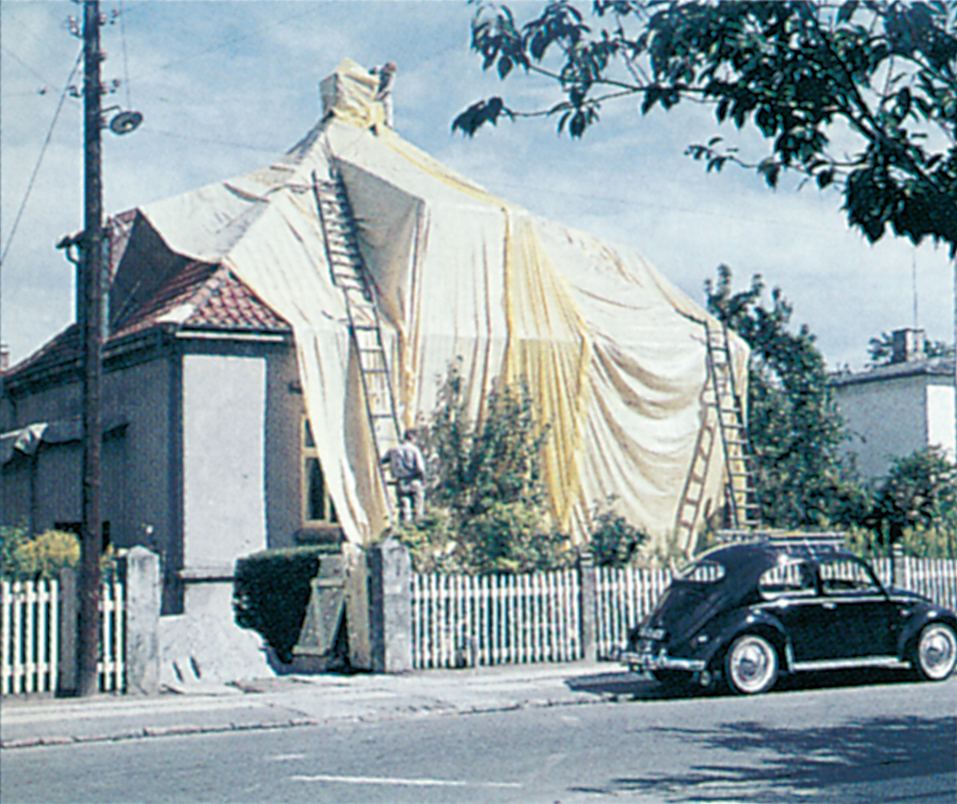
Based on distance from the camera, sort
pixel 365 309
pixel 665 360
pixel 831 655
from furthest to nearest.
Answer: pixel 665 360 → pixel 365 309 → pixel 831 655

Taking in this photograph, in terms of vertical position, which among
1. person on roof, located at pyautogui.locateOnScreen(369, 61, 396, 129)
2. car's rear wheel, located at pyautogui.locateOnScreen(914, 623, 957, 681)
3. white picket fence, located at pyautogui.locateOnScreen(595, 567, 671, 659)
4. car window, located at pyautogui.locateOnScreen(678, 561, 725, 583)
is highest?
person on roof, located at pyautogui.locateOnScreen(369, 61, 396, 129)

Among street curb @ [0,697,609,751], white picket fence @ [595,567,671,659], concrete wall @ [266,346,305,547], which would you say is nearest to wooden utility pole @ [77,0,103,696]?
street curb @ [0,697,609,751]

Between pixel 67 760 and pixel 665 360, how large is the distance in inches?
660

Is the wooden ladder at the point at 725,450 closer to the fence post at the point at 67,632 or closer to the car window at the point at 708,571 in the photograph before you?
the car window at the point at 708,571

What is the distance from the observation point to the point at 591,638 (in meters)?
18.2

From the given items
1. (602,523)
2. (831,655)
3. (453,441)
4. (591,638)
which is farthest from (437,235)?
(831,655)

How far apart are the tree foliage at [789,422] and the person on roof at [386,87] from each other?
8.21 metres

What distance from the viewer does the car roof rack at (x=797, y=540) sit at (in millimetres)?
15711

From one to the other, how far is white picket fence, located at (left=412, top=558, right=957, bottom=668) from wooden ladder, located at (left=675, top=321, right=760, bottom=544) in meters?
6.78

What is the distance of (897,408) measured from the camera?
40.0 m

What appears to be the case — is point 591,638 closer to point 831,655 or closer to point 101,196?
point 831,655

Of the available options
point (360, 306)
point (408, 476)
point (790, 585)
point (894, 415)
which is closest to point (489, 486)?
point (408, 476)

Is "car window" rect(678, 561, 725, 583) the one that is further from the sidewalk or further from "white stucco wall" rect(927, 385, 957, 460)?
"white stucco wall" rect(927, 385, 957, 460)

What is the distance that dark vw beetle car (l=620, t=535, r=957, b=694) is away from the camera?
47.8 ft
